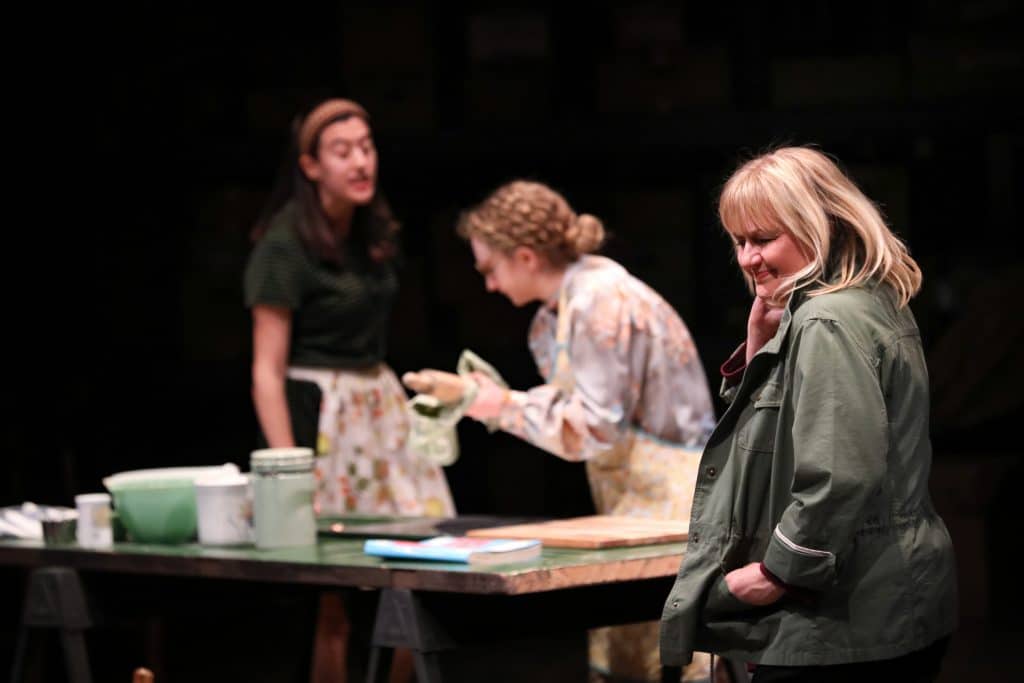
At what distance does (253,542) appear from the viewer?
3.54 meters

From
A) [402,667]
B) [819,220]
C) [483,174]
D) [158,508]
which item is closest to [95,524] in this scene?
[158,508]

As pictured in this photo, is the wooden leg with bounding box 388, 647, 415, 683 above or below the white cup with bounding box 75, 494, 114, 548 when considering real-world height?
below

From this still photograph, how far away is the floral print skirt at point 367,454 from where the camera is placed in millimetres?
4504

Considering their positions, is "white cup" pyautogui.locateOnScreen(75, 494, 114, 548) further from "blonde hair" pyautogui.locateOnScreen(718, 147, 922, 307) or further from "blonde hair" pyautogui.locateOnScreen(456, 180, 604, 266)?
"blonde hair" pyautogui.locateOnScreen(718, 147, 922, 307)

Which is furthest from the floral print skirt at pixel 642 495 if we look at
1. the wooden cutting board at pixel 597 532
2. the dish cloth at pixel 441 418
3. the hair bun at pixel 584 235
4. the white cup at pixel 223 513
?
the white cup at pixel 223 513

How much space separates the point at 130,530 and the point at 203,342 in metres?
2.88

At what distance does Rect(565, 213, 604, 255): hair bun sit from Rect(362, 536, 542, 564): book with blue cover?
0.83m

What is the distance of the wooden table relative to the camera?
2.97 metres

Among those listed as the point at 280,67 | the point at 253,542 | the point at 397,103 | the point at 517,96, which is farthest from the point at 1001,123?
the point at 253,542

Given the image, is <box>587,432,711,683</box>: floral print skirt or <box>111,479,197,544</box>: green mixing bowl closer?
<box>111,479,197,544</box>: green mixing bowl

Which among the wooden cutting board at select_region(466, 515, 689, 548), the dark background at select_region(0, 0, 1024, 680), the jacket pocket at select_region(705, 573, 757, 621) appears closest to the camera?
the jacket pocket at select_region(705, 573, 757, 621)

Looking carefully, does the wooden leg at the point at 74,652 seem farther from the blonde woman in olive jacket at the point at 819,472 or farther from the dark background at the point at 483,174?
the dark background at the point at 483,174

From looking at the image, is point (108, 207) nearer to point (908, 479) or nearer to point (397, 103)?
point (397, 103)

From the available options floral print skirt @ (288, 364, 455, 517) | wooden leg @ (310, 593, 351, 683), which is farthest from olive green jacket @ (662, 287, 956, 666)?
floral print skirt @ (288, 364, 455, 517)
